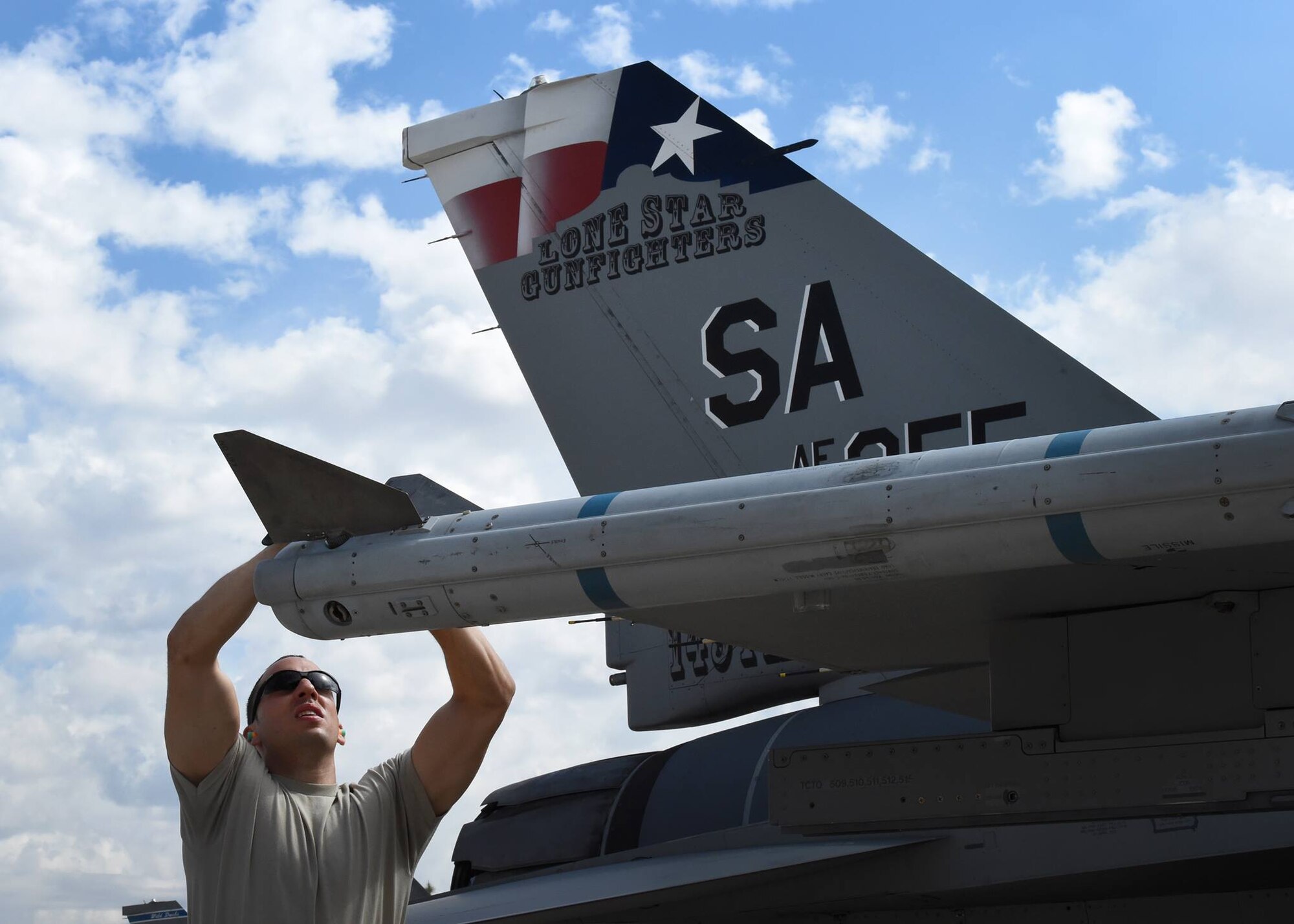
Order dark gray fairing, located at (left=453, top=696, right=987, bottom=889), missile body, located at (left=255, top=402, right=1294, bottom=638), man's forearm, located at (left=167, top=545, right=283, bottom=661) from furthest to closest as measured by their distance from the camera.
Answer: dark gray fairing, located at (left=453, top=696, right=987, bottom=889), missile body, located at (left=255, top=402, right=1294, bottom=638), man's forearm, located at (left=167, top=545, right=283, bottom=661)

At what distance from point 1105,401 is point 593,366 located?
269 cm

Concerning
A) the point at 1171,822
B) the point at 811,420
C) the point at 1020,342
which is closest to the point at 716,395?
the point at 811,420

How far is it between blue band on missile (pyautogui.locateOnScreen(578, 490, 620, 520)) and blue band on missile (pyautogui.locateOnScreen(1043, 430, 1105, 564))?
1.25 metres

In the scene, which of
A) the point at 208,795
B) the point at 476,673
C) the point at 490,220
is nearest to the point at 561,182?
the point at 490,220

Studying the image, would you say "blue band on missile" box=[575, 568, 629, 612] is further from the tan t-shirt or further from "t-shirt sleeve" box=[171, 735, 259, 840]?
"t-shirt sleeve" box=[171, 735, 259, 840]

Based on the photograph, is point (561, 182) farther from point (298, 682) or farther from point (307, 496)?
point (298, 682)

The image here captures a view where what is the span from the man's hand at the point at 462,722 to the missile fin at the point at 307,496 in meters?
1.30

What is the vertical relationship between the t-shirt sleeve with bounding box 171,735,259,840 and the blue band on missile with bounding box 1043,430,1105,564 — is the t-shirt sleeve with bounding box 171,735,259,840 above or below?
below

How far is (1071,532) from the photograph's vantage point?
3.63 meters

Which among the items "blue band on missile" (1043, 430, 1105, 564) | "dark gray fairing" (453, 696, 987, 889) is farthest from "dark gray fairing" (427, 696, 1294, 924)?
"blue band on missile" (1043, 430, 1105, 564)

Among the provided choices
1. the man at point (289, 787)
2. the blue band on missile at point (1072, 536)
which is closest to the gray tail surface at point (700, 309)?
the blue band on missile at point (1072, 536)

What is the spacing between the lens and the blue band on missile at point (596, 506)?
13.6 feet

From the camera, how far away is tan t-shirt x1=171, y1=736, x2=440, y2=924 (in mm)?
2574

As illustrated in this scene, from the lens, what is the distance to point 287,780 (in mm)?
2814
